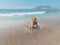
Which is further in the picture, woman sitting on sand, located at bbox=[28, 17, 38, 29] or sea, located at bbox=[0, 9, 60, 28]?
sea, located at bbox=[0, 9, 60, 28]

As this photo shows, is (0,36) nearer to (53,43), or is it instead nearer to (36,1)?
(53,43)

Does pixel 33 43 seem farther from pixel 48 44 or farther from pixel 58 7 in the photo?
pixel 58 7

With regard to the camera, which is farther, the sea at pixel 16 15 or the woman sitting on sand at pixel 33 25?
the sea at pixel 16 15

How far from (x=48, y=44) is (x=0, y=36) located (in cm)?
110

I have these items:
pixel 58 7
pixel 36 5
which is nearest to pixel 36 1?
pixel 36 5

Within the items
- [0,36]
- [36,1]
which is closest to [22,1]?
[36,1]

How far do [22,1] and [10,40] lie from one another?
293 inches

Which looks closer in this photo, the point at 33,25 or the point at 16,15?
the point at 33,25

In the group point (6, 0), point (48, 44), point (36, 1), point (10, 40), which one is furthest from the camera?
point (36, 1)

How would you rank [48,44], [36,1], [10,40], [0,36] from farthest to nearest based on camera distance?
[36,1], [0,36], [10,40], [48,44]

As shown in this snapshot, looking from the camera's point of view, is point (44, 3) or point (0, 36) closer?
point (0, 36)

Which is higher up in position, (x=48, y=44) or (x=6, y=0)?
(x=6, y=0)

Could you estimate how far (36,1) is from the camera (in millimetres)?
10023

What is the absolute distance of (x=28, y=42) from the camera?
250 centimetres
